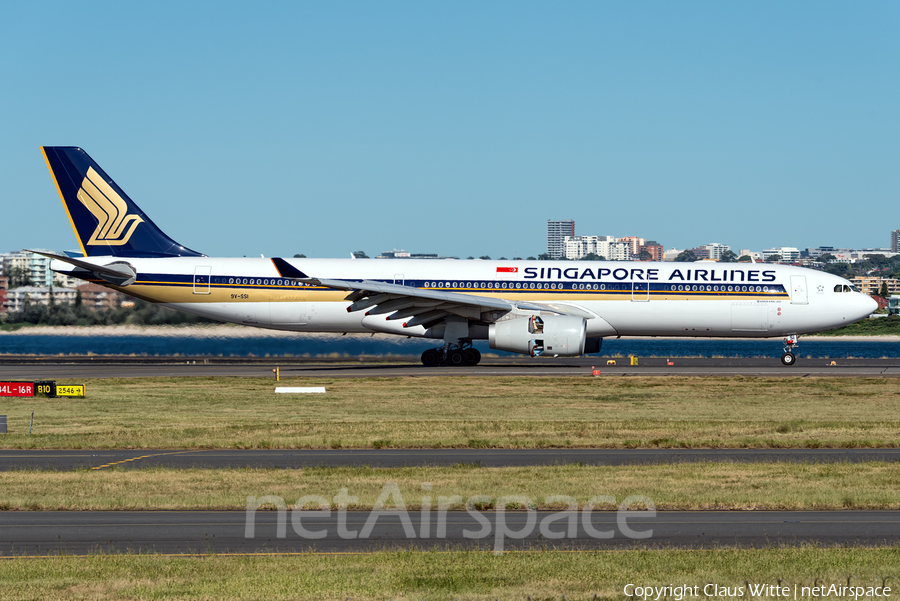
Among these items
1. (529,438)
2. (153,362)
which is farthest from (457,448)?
A: (153,362)

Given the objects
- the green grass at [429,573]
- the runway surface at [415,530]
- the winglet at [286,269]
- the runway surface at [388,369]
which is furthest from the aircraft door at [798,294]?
the green grass at [429,573]

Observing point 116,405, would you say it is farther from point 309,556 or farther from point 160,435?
point 309,556

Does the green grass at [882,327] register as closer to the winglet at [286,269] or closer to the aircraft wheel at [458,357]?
the aircraft wheel at [458,357]

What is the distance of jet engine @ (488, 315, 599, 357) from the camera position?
3781 cm

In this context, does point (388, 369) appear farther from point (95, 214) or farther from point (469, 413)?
point (469, 413)

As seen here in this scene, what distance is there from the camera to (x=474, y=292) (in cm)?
4112

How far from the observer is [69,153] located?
42719 millimetres

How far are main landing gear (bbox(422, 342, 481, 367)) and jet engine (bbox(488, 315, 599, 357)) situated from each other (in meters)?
3.56

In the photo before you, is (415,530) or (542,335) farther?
(542,335)

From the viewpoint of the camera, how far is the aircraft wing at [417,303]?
123 feet

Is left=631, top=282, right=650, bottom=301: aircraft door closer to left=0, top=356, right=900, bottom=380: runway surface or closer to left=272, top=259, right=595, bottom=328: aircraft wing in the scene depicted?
left=272, top=259, right=595, bottom=328: aircraft wing

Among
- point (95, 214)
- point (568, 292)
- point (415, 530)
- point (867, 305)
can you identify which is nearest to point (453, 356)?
point (568, 292)

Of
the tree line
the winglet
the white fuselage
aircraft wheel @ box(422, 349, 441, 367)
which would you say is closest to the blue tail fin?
the white fuselage

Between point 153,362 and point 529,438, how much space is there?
32165 mm
